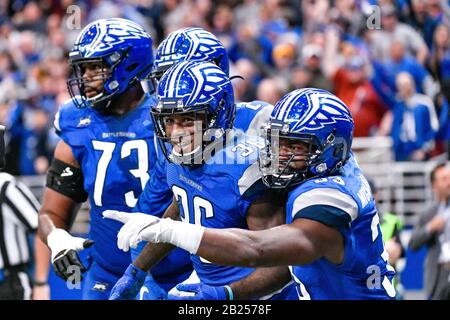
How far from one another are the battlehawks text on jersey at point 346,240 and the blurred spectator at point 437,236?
303 centimetres

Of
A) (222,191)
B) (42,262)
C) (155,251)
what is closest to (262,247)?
(222,191)

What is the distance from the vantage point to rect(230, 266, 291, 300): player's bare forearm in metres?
4.43

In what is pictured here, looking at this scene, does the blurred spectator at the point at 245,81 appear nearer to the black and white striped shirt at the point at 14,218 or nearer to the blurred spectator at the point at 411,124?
the blurred spectator at the point at 411,124

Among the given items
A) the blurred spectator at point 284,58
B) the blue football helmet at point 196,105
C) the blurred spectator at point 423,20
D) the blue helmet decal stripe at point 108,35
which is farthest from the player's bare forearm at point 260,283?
the blurred spectator at point 423,20

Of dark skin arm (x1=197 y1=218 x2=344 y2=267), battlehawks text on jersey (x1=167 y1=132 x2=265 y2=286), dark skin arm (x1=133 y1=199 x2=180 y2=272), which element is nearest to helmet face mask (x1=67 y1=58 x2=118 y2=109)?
dark skin arm (x1=133 y1=199 x2=180 y2=272)

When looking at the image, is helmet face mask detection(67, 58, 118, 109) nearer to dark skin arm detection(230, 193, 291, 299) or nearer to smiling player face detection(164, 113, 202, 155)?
smiling player face detection(164, 113, 202, 155)

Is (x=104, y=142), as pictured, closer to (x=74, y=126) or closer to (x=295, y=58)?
(x=74, y=126)

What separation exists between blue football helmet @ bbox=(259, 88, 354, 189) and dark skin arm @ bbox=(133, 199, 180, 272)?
716mm

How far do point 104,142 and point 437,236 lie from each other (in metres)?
3.07

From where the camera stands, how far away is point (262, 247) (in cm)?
388

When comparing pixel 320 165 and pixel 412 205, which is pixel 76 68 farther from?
pixel 412 205
